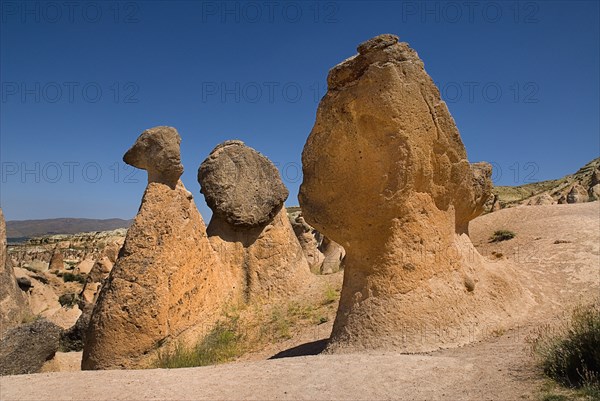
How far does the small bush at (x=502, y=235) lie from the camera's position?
1021 centimetres

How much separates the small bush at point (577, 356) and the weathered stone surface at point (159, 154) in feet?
17.3

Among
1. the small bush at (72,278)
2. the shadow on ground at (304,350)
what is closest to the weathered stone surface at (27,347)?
the shadow on ground at (304,350)

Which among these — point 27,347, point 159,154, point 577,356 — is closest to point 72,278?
point 27,347

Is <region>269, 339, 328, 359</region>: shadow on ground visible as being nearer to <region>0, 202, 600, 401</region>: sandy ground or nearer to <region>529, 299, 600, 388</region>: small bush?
<region>0, 202, 600, 401</region>: sandy ground

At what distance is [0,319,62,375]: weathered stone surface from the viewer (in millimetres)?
6668

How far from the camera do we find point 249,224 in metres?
9.02

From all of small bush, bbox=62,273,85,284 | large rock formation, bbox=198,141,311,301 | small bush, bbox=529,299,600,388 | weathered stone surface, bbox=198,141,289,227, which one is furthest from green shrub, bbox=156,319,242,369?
small bush, bbox=62,273,85,284

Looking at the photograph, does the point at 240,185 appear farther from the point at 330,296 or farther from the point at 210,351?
the point at 210,351

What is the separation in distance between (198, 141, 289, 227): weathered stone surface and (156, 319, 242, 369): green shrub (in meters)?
2.06

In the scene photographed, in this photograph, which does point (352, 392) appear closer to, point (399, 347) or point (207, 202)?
point (399, 347)

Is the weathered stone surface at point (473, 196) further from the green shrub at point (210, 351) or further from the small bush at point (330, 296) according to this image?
the green shrub at point (210, 351)

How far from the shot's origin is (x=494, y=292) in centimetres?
639

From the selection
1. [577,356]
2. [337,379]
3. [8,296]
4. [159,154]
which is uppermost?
[159,154]

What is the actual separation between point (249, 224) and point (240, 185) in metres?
0.75
